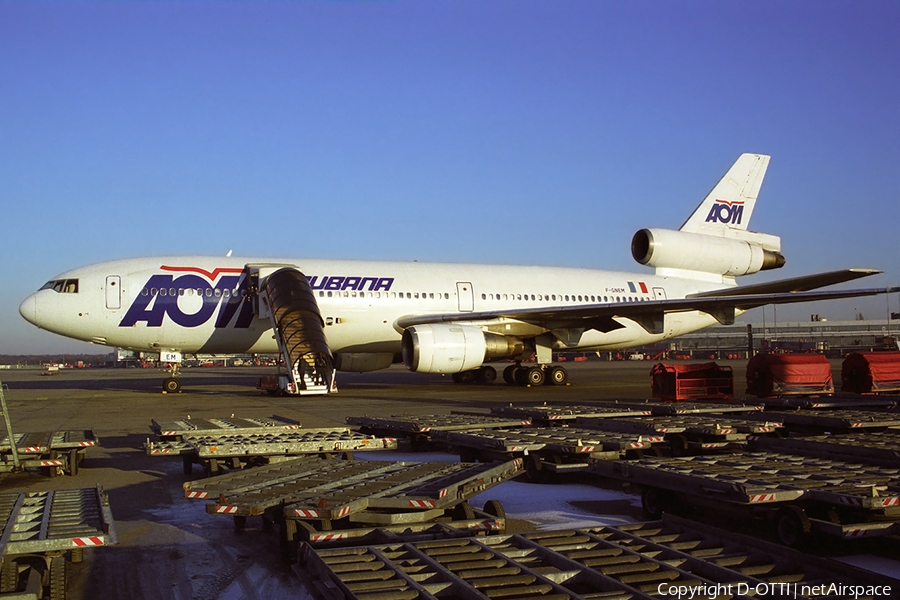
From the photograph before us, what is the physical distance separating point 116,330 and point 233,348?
9.88 ft

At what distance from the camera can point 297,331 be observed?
1916cm

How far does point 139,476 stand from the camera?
30.2ft

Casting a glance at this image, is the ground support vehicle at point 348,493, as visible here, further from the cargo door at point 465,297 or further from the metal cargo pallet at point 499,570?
the cargo door at point 465,297

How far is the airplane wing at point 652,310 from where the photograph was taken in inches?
811

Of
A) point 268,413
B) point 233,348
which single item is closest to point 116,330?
point 233,348

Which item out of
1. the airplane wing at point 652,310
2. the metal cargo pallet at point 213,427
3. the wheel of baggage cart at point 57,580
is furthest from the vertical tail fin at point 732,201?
the wheel of baggage cart at point 57,580

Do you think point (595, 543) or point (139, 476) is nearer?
point (595, 543)

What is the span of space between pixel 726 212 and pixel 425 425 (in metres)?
20.2

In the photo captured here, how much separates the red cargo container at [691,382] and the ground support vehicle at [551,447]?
317 inches

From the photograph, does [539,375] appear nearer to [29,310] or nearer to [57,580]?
[29,310]

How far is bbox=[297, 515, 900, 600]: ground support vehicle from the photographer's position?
3748 mm

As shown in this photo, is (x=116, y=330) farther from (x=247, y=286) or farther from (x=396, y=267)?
(x=396, y=267)

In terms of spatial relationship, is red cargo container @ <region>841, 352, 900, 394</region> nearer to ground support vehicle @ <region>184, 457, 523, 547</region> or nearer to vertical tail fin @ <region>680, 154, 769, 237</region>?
vertical tail fin @ <region>680, 154, 769, 237</region>

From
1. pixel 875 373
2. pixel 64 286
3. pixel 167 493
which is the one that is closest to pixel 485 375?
pixel 875 373
